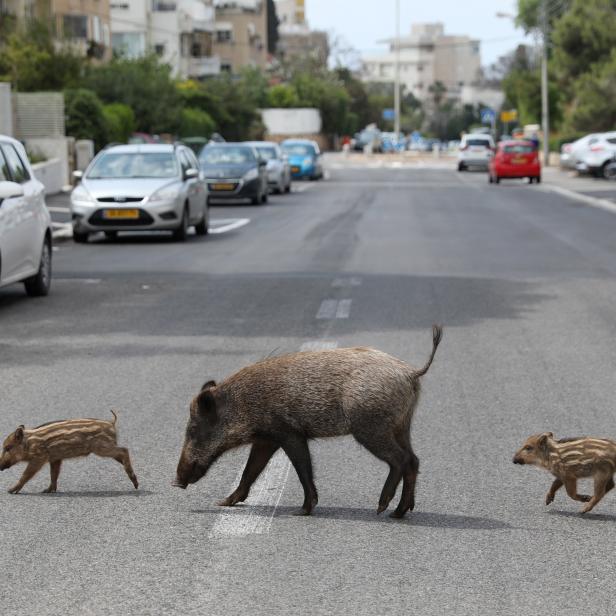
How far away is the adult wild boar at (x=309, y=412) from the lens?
6469 mm

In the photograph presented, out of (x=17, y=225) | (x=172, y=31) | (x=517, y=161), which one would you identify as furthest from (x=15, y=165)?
(x=172, y=31)

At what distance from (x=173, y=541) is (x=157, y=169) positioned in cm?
2132

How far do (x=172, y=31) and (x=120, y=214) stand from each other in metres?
87.7

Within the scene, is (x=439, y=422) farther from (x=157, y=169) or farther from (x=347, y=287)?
(x=157, y=169)

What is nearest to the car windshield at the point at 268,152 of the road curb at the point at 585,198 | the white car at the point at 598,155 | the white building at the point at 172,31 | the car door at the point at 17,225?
the road curb at the point at 585,198

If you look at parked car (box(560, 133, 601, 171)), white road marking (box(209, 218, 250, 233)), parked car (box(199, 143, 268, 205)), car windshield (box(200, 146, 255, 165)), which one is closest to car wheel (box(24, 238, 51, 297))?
white road marking (box(209, 218, 250, 233))

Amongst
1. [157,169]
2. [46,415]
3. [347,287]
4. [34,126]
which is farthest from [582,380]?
[34,126]

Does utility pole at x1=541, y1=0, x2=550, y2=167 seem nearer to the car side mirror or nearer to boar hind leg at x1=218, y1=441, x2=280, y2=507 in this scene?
the car side mirror

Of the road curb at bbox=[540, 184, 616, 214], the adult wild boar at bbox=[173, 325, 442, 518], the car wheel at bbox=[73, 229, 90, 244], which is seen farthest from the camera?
the road curb at bbox=[540, 184, 616, 214]

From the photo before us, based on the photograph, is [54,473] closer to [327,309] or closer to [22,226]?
[327,309]

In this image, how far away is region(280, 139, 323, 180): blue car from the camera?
59.8 m

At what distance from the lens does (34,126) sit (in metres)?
45.1

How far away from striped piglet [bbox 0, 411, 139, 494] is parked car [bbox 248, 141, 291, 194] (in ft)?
128

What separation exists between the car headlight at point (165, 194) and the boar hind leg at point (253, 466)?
63.2ft
